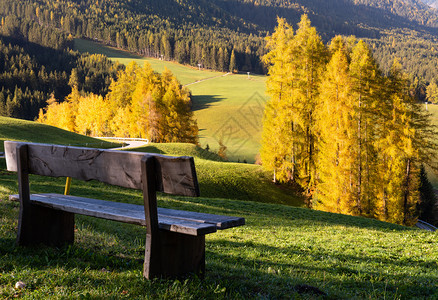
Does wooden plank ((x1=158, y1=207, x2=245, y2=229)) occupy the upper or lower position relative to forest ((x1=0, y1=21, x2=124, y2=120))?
lower

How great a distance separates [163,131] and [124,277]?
51.1m

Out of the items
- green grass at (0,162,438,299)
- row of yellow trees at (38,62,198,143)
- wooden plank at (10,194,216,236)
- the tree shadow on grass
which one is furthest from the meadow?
the tree shadow on grass

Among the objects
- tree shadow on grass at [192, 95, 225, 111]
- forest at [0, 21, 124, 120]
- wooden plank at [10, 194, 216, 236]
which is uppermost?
forest at [0, 21, 124, 120]

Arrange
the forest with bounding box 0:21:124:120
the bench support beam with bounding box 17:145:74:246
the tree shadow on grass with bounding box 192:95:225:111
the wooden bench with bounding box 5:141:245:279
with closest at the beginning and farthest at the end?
the wooden bench with bounding box 5:141:245:279
the bench support beam with bounding box 17:145:74:246
the forest with bounding box 0:21:124:120
the tree shadow on grass with bounding box 192:95:225:111

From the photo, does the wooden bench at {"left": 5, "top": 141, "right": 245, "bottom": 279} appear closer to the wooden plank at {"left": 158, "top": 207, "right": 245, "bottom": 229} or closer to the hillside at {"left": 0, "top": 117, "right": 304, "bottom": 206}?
the wooden plank at {"left": 158, "top": 207, "right": 245, "bottom": 229}

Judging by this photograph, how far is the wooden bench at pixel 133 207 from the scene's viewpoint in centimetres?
400

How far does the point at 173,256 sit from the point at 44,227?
2.49 meters

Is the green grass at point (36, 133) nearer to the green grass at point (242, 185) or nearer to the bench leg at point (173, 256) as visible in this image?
the green grass at point (242, 185)

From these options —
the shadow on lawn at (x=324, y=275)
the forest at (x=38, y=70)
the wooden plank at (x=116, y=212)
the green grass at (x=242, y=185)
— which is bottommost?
the green grass at (x=242, y=185)

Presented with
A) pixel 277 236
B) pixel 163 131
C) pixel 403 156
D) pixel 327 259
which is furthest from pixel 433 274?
pixel 163 131

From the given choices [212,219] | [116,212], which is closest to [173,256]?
[212,219]

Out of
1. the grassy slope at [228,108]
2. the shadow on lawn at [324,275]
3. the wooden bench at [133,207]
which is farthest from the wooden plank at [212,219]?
the grassy slope at [228,108]

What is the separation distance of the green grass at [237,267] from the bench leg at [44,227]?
0.56ft

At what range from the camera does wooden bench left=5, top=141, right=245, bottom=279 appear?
157 inches
